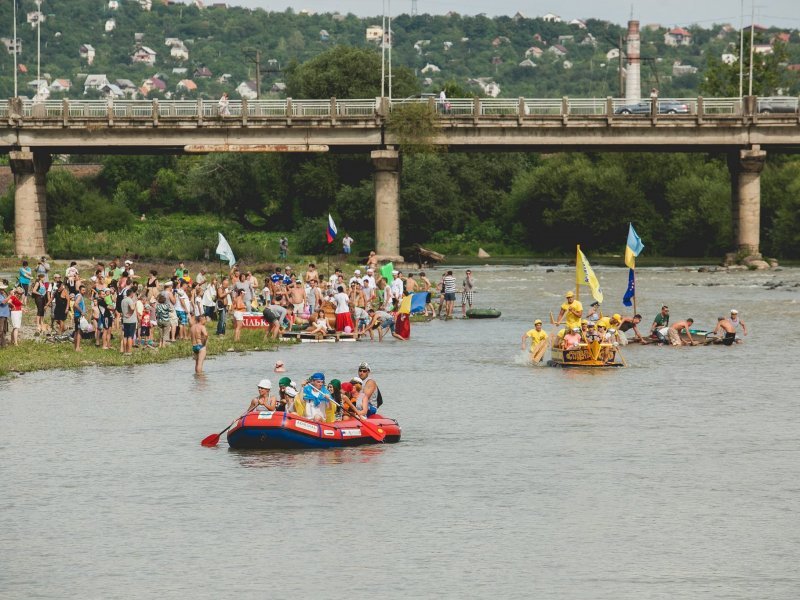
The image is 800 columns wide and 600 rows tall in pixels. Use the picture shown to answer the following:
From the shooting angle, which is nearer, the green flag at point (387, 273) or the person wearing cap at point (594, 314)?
the person wearing cap at point (594, 314)

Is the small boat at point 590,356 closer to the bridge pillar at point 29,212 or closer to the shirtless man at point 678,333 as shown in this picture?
the shirtless man at point 678,333

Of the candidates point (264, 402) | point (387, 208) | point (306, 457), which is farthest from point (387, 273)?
point (306, 457)

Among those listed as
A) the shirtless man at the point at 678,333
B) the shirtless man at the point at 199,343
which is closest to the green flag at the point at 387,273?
the shirtless man at the point at 678,333

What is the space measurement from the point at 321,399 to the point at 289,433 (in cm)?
100

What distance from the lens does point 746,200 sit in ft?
271

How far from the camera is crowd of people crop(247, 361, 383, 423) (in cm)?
2794

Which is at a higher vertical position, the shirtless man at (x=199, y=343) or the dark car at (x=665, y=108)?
the dark car at (x=665, y=108)

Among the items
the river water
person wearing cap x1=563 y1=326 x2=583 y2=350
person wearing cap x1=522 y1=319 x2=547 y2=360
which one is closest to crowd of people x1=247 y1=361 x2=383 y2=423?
the river water

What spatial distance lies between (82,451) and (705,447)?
1202 cm

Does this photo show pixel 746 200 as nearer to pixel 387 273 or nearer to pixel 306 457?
pixel 387 273

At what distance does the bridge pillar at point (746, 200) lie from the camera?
8125cm

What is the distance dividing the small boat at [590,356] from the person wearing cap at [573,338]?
0.11 metres

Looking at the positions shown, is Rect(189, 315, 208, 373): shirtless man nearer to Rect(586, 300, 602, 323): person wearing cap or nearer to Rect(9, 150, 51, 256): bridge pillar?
Rect(586, 300, 602, 323): person wearing cap

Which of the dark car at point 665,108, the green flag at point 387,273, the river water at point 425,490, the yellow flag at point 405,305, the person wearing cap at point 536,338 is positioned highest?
the dark car at point 665,108
